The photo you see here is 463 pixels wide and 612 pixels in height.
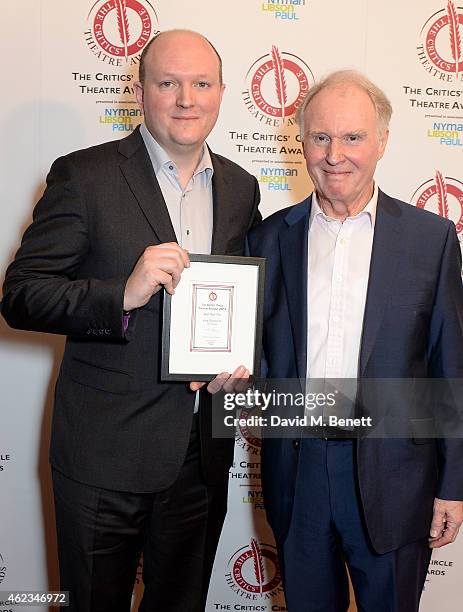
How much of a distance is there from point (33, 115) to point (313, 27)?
111 centimetres

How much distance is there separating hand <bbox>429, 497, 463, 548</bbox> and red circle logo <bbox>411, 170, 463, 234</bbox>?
131 centimetres

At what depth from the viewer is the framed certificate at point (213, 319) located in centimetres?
164

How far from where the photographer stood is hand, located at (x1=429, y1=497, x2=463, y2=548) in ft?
5.76

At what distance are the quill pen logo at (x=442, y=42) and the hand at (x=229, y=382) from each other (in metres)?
1.61

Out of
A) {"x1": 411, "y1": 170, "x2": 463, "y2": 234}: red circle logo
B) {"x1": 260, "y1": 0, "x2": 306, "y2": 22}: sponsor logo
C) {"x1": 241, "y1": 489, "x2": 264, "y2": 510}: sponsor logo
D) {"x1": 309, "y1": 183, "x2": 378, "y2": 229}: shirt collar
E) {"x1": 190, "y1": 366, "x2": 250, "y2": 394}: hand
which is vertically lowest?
{"x1": 241, "y1": 489, "x2": 264, "y2": 510}: sponsor logo

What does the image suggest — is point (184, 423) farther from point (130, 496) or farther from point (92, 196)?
point (92, 196)

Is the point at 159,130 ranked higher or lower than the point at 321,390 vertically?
higher

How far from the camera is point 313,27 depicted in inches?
103

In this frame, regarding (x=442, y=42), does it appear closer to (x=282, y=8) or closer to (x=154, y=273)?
(x=282, y=8)

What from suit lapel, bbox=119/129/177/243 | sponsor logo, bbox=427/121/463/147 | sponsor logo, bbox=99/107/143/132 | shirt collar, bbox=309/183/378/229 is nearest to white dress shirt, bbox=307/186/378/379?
shirt collar, bbox=309/183/378/229

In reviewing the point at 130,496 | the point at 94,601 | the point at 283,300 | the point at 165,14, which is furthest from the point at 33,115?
the point at 94,601

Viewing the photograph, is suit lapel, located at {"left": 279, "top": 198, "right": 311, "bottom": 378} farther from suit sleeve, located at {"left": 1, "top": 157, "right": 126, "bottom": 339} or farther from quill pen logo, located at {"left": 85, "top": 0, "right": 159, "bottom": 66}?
quill pen logo, located at {"left": 85, "top": 0, "right": 159, "bottom": 66}

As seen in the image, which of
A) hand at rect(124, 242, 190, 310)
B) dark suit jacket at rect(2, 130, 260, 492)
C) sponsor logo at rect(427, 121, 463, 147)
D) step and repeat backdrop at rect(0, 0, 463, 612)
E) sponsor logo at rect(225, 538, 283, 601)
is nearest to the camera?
hand at rect(124, 242, 190, 310)

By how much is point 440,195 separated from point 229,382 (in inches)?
56.9
